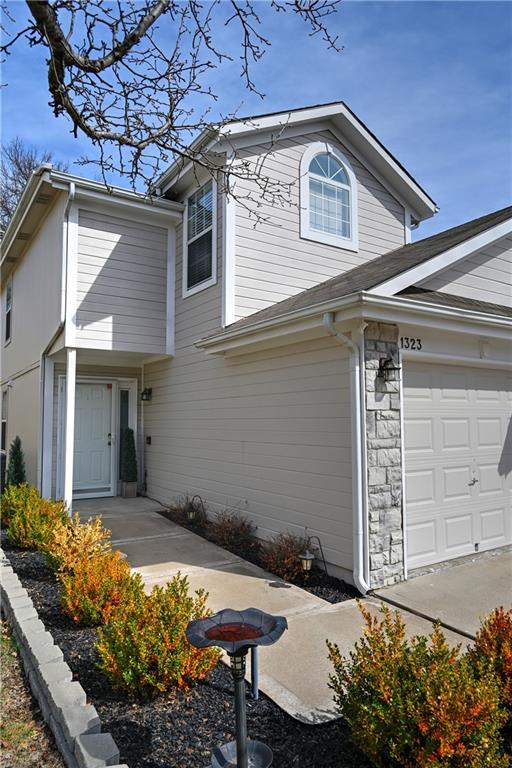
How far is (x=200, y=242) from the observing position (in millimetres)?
8078

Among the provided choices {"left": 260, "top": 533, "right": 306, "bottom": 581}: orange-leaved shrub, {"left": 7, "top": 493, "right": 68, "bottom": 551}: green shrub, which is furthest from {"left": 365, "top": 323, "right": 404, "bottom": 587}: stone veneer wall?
{"left": 7, "top": 493, "right": 68, "bottom": 551}: green shrub

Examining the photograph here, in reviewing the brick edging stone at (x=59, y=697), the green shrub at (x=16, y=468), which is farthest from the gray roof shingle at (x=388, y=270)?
the green shrub at (x=16, y=468)

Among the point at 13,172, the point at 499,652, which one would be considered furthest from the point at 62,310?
the point at 13,172

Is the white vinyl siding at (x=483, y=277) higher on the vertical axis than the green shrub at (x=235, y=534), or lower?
higher

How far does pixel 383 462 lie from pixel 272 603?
170cm

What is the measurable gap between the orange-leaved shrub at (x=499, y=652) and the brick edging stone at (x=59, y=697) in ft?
6.00

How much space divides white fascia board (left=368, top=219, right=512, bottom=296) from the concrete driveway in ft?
9.27

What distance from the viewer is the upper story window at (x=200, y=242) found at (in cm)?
774

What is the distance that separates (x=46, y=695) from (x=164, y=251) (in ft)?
23.9

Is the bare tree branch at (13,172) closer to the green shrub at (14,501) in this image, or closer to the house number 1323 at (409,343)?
the green shrub at (14,501)

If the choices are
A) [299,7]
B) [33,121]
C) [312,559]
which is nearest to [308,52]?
[299,7]

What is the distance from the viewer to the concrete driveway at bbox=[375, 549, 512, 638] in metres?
4.17

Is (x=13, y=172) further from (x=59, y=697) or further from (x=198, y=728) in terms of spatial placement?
(x=198, y=728)

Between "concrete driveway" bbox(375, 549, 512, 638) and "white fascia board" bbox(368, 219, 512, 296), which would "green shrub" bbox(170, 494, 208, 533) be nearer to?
"concrete driveway" bbox(375, 549, 512, 638)
